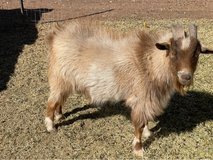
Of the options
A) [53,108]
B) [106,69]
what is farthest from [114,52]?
[53,108]

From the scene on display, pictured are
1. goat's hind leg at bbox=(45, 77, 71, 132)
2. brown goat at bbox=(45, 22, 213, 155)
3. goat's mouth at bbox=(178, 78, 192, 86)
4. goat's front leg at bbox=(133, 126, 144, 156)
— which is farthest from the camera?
goat's hind leg at bbox=(45, 77, 71, 132)

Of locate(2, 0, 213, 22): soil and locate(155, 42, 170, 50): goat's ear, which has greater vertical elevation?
locate(155, 42, 170, 50): goat's ear

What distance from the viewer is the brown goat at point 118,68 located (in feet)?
19.5

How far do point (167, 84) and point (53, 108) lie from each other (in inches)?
74.7

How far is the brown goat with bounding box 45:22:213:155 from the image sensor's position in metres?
5.95

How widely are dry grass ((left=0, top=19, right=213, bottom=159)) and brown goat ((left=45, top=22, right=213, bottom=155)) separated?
0.38 m

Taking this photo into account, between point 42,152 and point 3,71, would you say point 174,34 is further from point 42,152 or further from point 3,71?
point 3,71

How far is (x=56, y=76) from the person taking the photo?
658 centimetres

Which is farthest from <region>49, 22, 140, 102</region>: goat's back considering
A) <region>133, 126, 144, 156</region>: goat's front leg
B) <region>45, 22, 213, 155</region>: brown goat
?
<region>133, 126, 144, 156</region>: goat's front leg

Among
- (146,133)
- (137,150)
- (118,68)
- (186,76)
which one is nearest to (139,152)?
(137,150)

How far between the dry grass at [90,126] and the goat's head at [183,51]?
1.39 meters

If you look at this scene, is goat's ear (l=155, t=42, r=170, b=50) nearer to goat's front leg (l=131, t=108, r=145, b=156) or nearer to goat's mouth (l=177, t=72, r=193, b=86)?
goat's mouth (l=177, t=72, r=193, b=86)

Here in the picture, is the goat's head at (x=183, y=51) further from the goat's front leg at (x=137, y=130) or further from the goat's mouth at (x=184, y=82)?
the goat's front leg at (x=137, y=130)

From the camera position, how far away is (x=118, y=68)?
20.4ft
